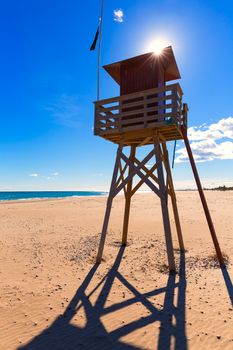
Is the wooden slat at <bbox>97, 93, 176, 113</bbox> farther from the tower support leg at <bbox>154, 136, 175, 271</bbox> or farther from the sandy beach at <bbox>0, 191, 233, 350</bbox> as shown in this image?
the sandy beach at <bbox>0, 191, 233, 350</bbox>

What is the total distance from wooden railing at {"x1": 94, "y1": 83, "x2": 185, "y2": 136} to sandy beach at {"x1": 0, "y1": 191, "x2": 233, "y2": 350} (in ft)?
18.4

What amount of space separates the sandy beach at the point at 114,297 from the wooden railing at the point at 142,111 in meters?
5.62

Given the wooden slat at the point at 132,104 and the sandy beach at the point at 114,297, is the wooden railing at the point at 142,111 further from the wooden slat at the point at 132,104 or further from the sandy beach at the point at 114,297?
the sandy beach at the point at 114,297

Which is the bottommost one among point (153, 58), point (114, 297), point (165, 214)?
point (114, 297)

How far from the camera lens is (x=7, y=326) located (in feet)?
18.4

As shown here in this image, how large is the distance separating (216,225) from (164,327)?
13618 mm

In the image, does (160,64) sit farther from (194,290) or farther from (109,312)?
(109,312)

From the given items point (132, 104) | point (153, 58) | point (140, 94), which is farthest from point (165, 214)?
point (153, 58)

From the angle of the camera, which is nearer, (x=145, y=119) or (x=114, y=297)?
(x=114, y=297)

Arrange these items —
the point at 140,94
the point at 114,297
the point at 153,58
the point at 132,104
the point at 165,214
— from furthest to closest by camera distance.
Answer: the point at 153,58 → the point at 132,104 → the point at 140,94 → the point at 165,214 → the point at 114,297

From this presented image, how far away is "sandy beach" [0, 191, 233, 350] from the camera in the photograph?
5.13 meters

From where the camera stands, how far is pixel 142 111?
9.65 m

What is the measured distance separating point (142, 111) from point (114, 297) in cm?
675

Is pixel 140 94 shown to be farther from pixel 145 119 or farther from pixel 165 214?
pixel 165 214
